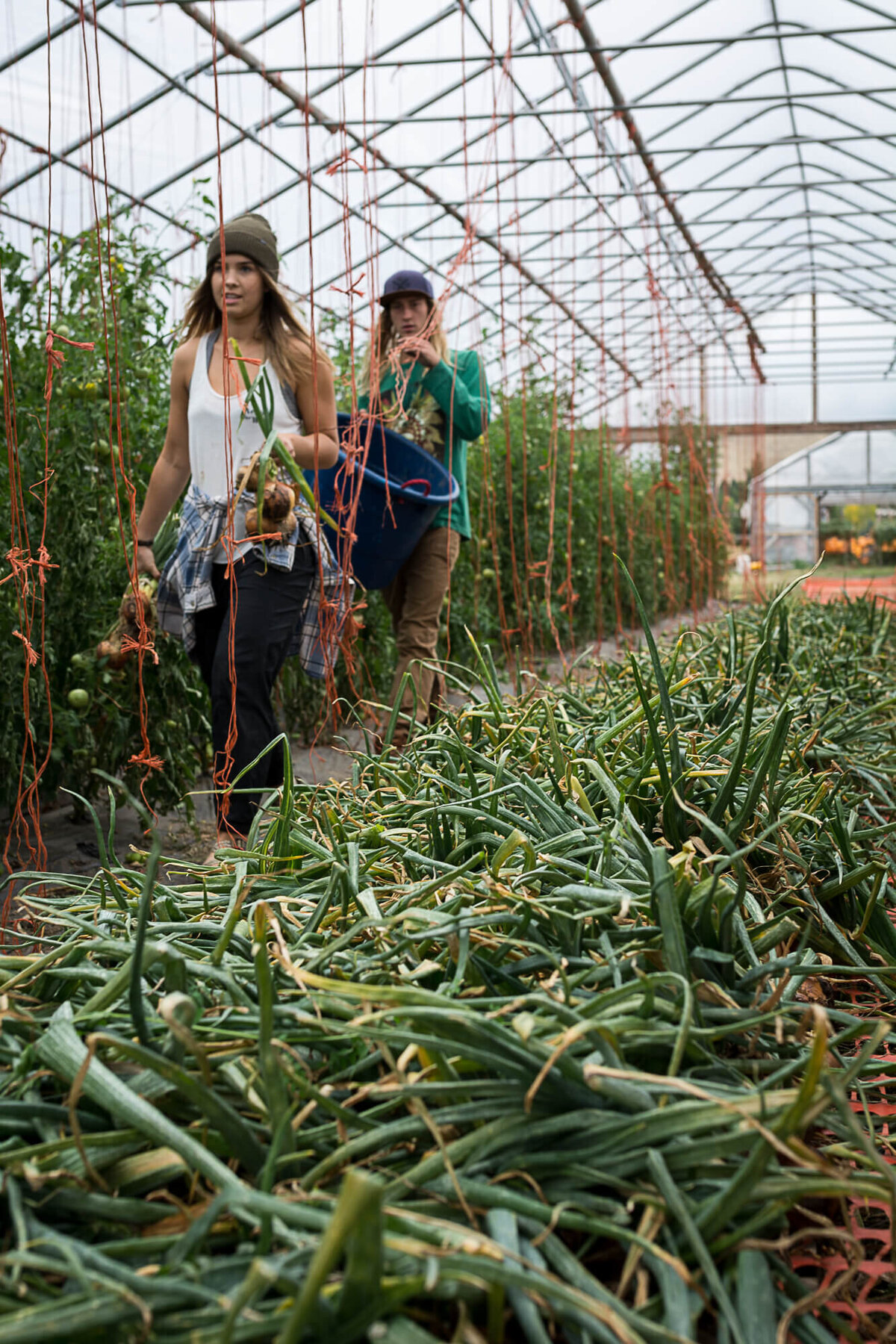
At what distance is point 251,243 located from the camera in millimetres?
2416

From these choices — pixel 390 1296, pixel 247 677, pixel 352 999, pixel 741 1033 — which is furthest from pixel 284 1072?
pixel 247 677

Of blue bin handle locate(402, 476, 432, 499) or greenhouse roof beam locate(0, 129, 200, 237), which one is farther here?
blue bin handle locate(402, 476, 432, 499)

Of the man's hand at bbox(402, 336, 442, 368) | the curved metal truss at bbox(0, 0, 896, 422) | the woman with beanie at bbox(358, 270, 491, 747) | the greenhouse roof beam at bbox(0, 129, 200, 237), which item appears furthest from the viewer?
the curved metal truss at bbox(0, 0, 896, 422)

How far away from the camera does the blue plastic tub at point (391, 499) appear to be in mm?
2922

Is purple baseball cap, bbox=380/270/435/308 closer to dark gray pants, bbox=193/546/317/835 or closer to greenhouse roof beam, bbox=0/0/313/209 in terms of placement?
dark gray pants, bbox=193/546/317/835

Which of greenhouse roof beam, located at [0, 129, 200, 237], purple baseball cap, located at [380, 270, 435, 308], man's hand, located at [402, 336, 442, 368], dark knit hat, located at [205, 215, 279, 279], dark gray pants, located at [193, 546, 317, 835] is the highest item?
greenhouse roof beam, located at [0, 129, 200, 237]

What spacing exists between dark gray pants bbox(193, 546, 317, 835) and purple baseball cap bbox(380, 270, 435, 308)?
1.30 meters

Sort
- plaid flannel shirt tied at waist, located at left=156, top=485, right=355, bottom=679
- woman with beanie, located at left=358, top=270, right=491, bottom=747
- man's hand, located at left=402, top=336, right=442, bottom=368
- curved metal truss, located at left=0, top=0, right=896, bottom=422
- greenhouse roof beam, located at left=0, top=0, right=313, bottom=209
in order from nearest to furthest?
plaid flannel shirt tied at waist, located at left=156, top=485, right=355, bottom=679, man's hand, located at left=402, top=336, right=442, bottom=368, woman with beanie, located at left=358, top=270, right=491, bottom=747, curved metal truss, located at left=0, top=0, right=896, bottom=422, greenhouse roof beam, located at left=0, top=0, right=313, bottom=209

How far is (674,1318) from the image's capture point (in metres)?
0.53

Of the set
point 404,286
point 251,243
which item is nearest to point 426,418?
point 404,286

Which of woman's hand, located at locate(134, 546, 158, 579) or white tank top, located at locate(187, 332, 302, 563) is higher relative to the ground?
white tank top, located at locate(187, 332, 302, 563)

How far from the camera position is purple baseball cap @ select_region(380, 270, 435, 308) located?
3.35 m

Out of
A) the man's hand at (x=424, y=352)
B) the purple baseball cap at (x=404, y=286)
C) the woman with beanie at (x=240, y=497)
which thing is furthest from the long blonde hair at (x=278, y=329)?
the purple baseball cap at (x=404, y=286)

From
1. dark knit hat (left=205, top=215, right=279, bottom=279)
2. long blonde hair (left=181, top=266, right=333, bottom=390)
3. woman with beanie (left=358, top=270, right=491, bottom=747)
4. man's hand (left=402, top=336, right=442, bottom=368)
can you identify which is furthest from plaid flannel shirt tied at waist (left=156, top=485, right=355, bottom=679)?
man's hand (left=402, top=336, right=442, bottom=368)
